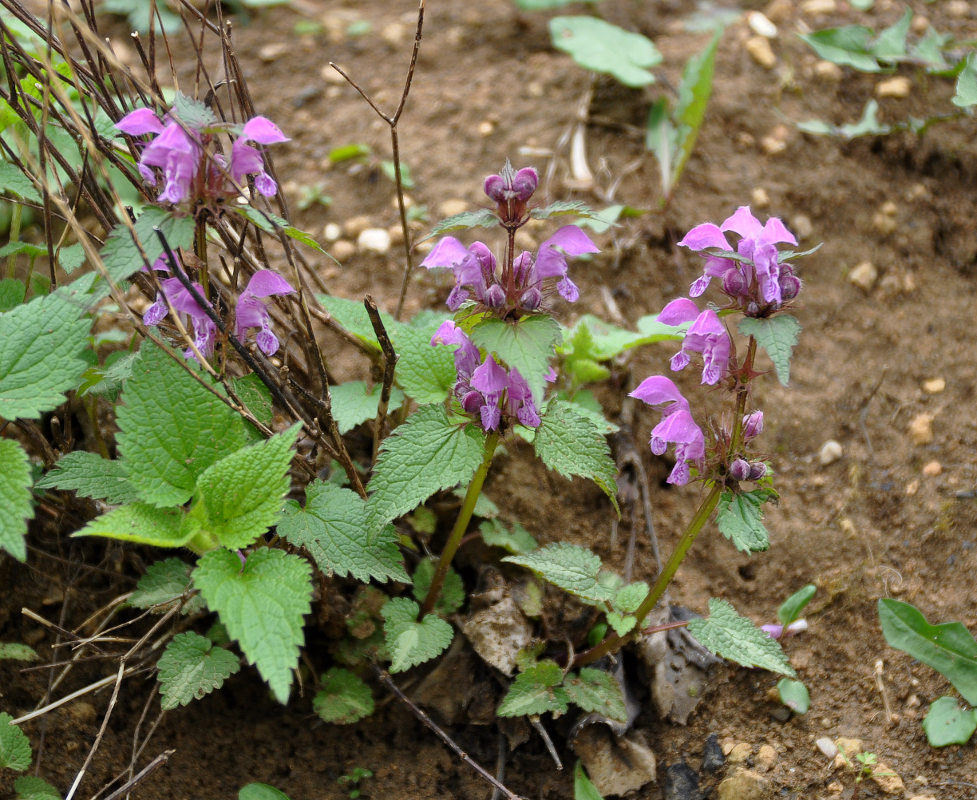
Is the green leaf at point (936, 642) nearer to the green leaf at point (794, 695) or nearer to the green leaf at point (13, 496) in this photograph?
the green leaf at point (794, 695)

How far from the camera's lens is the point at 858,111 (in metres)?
3.76

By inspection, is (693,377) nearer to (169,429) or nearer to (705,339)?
(705,339)

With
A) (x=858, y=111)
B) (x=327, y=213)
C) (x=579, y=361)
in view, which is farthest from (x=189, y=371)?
(x=858, y=111)

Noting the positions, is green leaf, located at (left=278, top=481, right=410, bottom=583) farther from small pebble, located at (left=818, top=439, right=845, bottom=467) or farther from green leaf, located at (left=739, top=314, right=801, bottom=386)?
small pebble, located at (left=818, top=439, right=845, bottom=467)

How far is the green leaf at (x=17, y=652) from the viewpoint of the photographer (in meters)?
2.24

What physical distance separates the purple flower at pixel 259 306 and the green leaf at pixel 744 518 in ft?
3.62

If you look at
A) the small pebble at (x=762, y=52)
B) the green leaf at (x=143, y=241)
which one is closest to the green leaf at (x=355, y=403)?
the green leaf at (x=143, y=241)

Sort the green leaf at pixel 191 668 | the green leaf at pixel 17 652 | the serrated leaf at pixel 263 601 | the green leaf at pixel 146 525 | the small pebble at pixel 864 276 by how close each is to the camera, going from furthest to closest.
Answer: the small pebble at pixel 864 276
the green leaf at pixel 17 652
the green leaf at pixel 191 668
the green leaf at pixel 146 525
the serrated leaf at pixel 263 601

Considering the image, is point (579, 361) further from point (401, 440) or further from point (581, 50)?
point (581, 50)

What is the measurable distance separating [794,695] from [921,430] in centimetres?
109

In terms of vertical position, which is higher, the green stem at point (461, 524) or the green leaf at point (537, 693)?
the green stem at point (461, 524)

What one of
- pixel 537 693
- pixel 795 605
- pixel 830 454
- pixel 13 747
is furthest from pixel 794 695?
pixel 13 747

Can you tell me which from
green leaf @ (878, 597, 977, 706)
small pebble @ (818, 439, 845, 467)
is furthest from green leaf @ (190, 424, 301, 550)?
small pebble @ (818, 439, 845, 467)

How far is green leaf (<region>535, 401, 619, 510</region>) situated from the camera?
192cm
